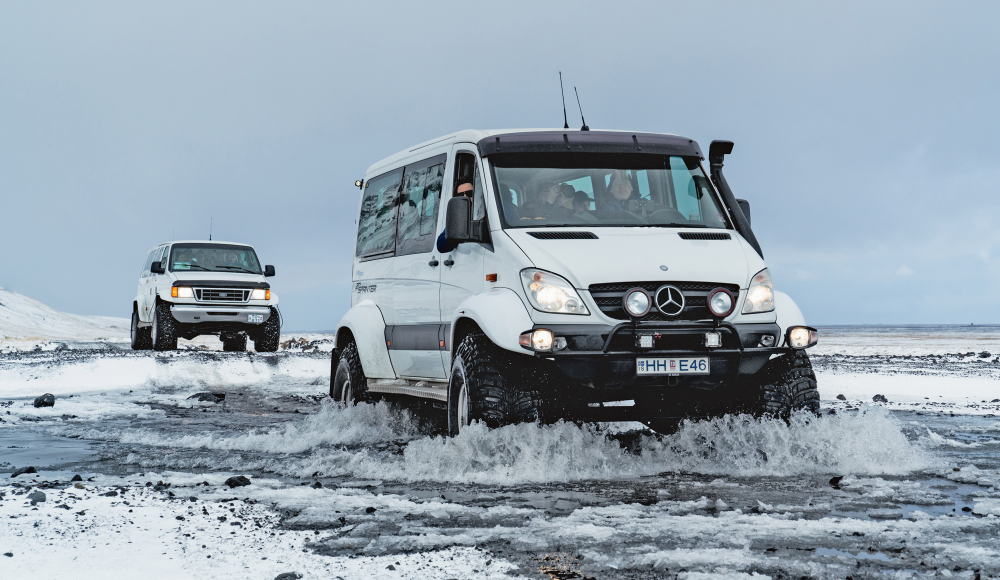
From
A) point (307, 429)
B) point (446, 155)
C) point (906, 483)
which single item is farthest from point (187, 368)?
point (906, 483)

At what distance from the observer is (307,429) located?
28.9 ft

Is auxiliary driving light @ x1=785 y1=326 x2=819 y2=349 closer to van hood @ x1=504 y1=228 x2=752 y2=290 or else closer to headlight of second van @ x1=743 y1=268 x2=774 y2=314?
headlight of second van @ x1=743 y1=268 x2=774 y2=314

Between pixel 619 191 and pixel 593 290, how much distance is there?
127cm

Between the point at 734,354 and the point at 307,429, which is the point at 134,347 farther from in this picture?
the point at 734,354

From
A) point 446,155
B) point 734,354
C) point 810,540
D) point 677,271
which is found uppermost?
point 446,155

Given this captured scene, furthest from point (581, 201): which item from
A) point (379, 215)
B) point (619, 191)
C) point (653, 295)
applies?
point (379, 215)

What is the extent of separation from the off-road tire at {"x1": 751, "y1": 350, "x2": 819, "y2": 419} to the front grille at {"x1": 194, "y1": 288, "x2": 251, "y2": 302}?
15.6 meters

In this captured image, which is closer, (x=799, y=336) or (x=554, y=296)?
(x=554, y=296)

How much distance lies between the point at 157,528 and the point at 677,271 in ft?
11.1

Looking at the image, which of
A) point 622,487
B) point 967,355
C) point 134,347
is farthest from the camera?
point 967,355

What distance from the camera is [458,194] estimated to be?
7.54 m

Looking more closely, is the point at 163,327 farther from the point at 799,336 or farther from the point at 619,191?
the point at 799,336

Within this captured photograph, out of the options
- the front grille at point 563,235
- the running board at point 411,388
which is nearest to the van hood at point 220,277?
the running board at point 411,388

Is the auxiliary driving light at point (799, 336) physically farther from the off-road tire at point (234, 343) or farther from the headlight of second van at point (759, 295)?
the off-road tire at point (234, 343)
